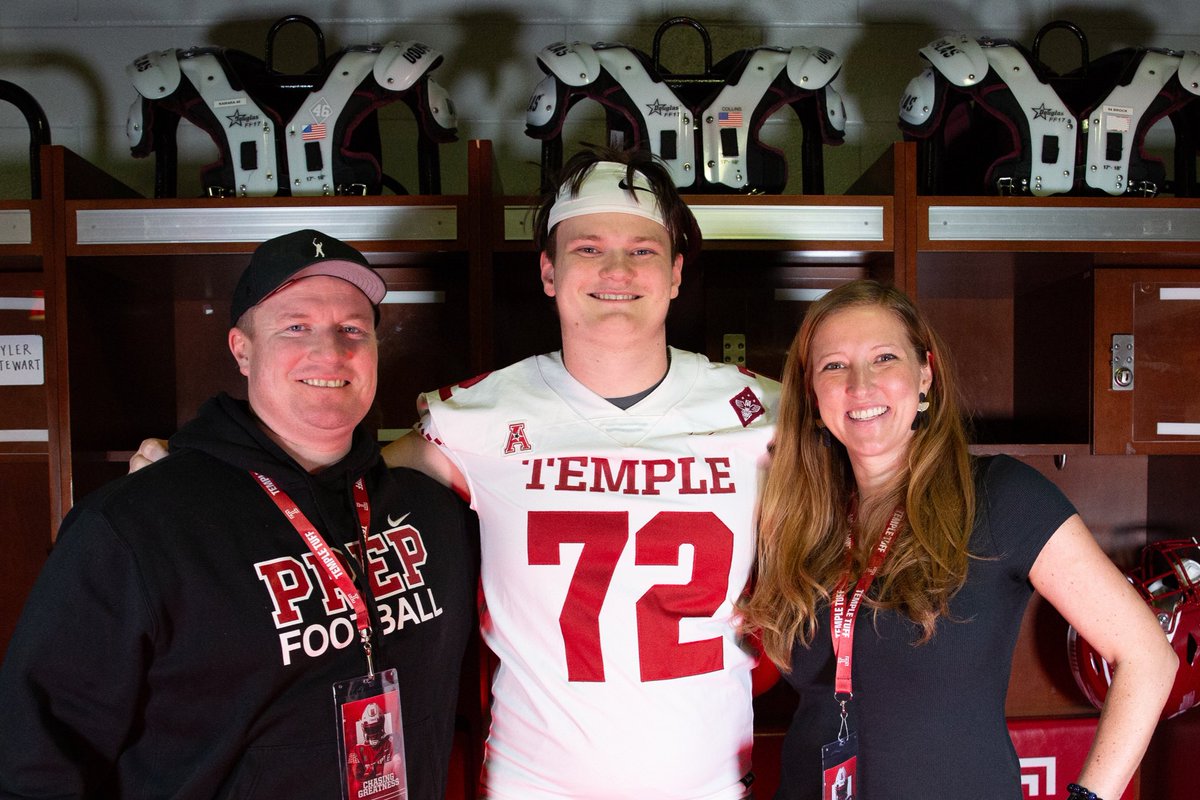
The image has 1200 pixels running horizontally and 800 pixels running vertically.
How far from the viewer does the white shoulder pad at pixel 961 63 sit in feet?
5.67

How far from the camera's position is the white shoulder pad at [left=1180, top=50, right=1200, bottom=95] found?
1788 millimetres

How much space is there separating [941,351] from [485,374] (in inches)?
31.7

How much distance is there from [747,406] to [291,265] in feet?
2.62

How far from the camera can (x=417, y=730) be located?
1182mm

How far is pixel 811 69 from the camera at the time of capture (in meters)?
1.76

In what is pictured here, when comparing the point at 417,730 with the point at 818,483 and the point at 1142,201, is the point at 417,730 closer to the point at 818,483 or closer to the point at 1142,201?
the point at 818,483

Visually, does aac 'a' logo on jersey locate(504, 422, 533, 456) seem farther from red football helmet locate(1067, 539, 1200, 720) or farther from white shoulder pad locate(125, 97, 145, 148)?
red football helmet locate(1067, 539, 1200, 720)

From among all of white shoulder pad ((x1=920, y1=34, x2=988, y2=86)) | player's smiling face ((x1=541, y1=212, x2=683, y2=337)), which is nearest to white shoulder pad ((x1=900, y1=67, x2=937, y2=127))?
white shoulder pad ((x1=920, y1=34, x2=988, y2=86))

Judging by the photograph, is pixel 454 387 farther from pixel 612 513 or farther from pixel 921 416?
pixel 921 416

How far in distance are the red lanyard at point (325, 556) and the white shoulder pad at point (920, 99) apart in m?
1.47

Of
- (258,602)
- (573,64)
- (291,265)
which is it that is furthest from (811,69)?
(258,602)

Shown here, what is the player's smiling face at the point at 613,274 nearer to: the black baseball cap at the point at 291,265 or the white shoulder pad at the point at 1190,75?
the black baseball cap at the point at 291,265

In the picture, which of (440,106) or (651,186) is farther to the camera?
(440,106)

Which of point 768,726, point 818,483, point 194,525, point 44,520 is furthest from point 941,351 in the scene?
point 44,520
